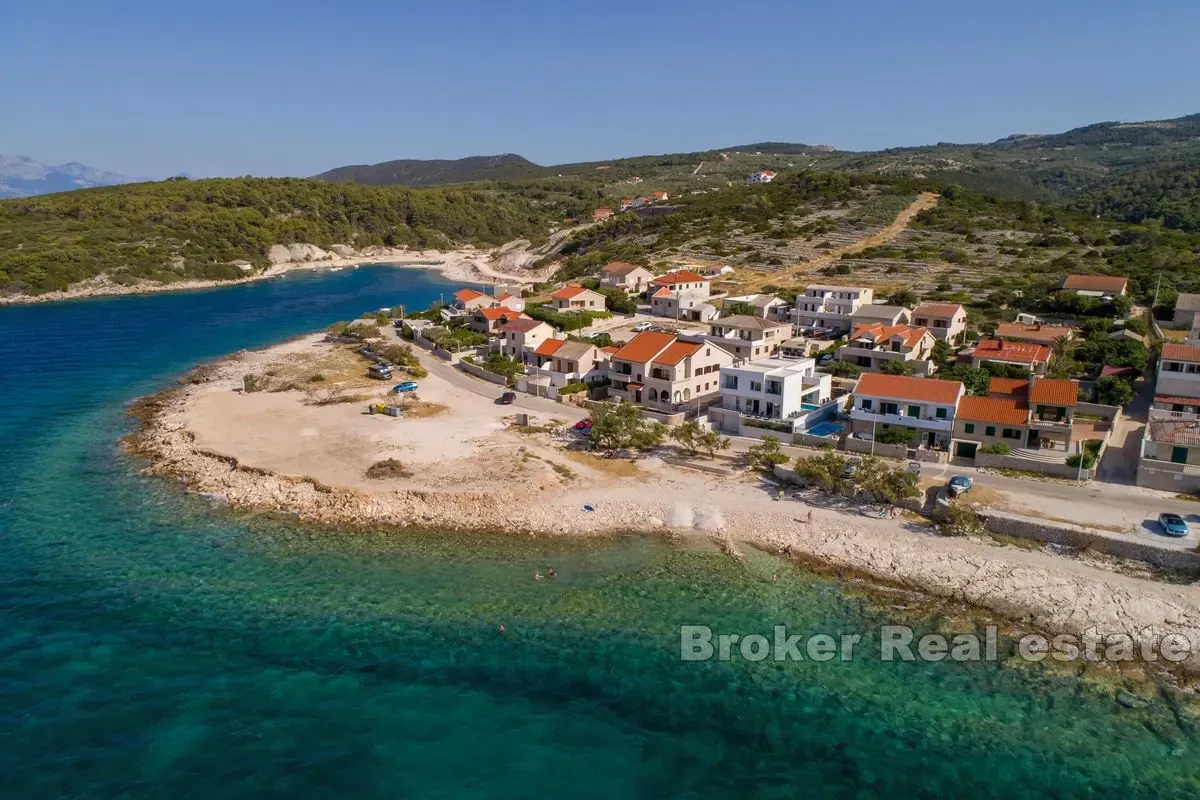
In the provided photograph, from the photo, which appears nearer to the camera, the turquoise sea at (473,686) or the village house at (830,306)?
the turquoise sea at (473,686)

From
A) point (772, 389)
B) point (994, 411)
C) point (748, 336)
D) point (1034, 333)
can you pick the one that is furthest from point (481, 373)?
point (1034, 333)

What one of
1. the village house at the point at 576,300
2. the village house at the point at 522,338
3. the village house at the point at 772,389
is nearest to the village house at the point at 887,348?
the village house at the point at 772,389

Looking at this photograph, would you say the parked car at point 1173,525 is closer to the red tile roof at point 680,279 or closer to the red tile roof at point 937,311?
the red tile roof at point 937,311

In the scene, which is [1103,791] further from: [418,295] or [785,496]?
[418,295]

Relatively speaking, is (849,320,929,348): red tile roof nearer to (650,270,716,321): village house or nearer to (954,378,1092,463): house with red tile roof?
(954,378,1092,463): house with red tile roof

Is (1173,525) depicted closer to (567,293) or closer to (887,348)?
(887,348)

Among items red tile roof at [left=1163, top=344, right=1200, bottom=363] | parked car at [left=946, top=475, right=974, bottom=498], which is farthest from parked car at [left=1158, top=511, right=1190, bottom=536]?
red tile roof at [left=1163, top=344, right=1200, bottom=363]
